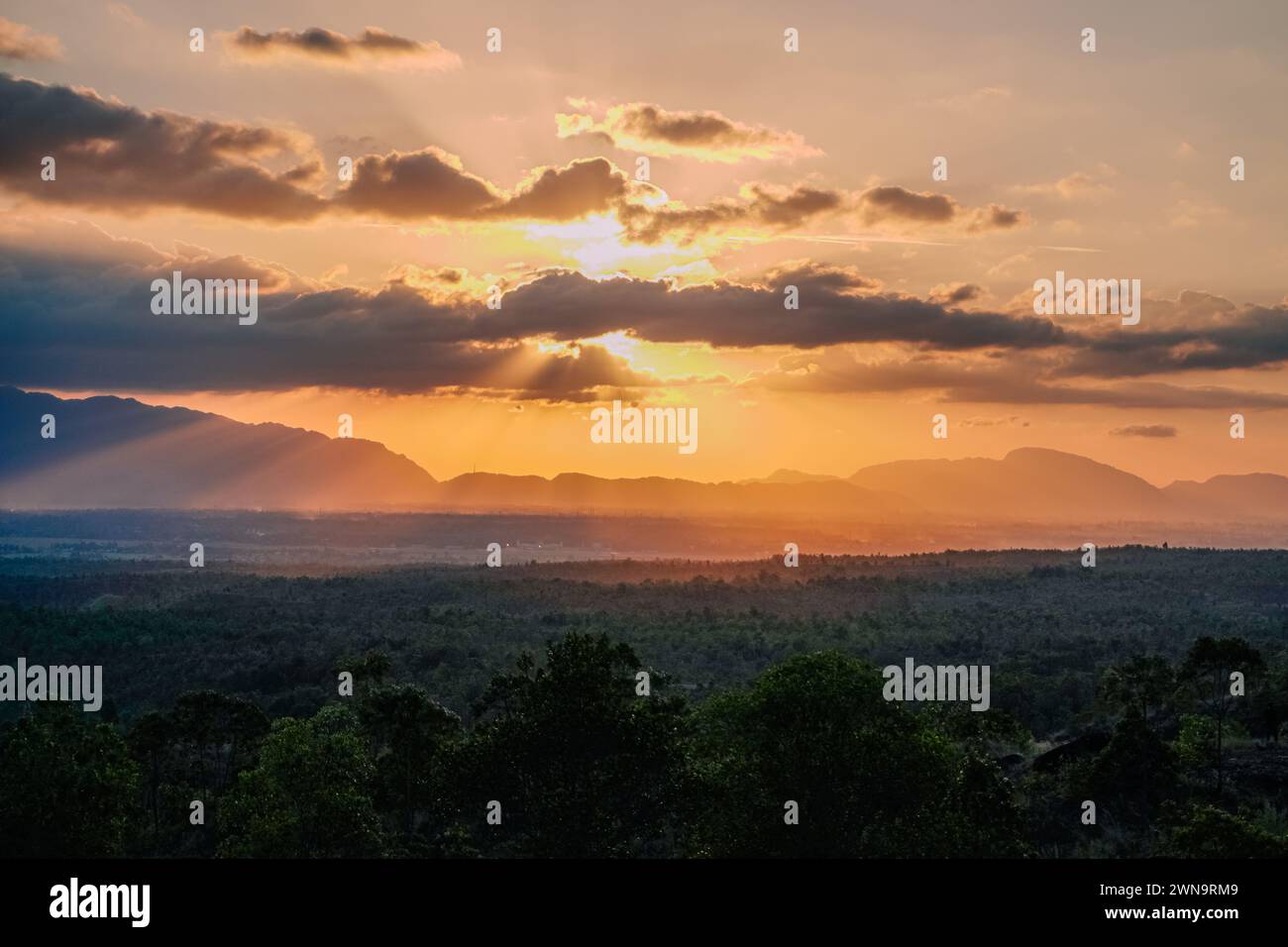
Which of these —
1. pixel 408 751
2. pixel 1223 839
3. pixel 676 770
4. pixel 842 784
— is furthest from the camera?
pixel 408 751

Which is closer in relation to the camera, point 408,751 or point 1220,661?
point 1220,661

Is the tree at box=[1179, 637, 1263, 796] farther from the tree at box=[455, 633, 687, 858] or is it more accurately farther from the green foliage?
the tree at box=[455, 633, 687, 858]

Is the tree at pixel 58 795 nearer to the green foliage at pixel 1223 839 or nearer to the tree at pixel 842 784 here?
the tree at pixel 842 784

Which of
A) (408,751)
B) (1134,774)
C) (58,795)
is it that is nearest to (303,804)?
(408,751)

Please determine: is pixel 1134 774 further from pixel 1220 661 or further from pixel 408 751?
pixel 408 751

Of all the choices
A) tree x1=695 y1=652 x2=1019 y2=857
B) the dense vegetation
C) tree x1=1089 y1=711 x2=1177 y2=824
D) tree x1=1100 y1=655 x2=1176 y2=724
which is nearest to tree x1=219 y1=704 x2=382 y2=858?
the dense vegetation

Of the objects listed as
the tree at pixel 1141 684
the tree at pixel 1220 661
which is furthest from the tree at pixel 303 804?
the tree at pixel 1141 684

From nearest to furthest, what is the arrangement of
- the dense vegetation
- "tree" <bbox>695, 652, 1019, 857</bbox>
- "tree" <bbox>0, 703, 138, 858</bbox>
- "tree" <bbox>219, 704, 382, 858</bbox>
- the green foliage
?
the green foliage, "tree" <bbox>695, 652, 1019, 857</bbox>, the dense vegetation, "tree" <bbox>219, 704, 382, 858</bbox>, "tree" <bbox>0, 703, 138, 858</bbox>

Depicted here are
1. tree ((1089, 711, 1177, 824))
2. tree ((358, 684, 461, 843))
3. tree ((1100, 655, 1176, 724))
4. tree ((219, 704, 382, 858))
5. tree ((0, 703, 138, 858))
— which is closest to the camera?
tree ((219, 704, 382, 858))

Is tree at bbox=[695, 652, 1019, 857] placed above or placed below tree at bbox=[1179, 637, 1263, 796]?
below

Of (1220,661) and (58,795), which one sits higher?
(1220,661)
